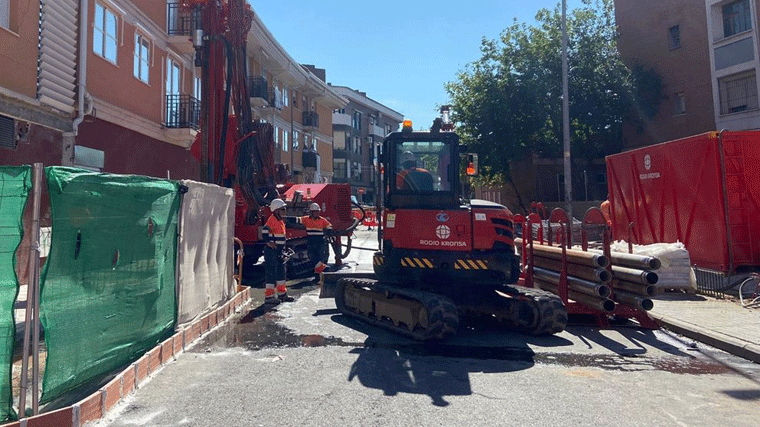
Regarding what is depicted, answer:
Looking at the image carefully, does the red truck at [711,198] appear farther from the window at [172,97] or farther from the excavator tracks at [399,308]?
the window at [172,97]

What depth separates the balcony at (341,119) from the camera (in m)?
58.2

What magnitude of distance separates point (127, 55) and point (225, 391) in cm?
1419

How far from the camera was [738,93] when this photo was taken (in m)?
23.9

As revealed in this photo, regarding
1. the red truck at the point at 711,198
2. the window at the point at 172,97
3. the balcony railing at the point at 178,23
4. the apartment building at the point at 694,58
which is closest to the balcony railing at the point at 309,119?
the window at the point at 172,97

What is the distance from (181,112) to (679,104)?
23530 mm

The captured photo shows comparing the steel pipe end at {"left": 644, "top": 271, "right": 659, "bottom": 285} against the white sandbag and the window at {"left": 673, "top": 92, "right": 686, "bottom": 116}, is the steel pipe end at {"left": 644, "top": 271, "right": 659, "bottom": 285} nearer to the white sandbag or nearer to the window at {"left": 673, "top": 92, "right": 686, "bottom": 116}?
the white sandbag

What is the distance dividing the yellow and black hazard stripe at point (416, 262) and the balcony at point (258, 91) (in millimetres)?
22130

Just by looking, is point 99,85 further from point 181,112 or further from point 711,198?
point 711,198

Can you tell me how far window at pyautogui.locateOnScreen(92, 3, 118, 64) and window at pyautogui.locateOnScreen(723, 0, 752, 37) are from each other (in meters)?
23.3

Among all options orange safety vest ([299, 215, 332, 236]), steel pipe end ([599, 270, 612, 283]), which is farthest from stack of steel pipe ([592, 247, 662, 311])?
orange safety vest ([299, 215, 332, 236])

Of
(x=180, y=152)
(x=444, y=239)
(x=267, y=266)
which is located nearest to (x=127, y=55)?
(x=180, y=152)

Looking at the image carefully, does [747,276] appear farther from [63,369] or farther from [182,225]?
[63,369]

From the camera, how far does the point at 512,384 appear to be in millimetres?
5816

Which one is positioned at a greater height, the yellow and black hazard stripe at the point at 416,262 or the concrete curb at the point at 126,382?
the yellow and black hazard stripe at the point at 416,262
